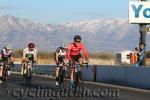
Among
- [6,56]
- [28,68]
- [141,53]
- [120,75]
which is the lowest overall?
[120,75]

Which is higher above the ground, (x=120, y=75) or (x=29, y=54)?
(x=29, y=54)

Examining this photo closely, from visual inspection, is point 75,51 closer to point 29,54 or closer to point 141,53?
point 29,54

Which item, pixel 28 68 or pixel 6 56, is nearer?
pixel 6 56

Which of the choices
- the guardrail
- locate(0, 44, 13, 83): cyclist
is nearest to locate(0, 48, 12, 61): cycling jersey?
locate(0, 44, 13, 83): cyclist

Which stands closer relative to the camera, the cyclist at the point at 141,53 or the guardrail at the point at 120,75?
the guardrail at the point at 120,75

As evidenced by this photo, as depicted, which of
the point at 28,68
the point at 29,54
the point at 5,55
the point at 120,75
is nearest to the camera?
the point at 5,55

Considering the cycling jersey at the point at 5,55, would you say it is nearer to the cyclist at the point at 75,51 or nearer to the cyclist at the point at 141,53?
the cyclist at the point at 75,51

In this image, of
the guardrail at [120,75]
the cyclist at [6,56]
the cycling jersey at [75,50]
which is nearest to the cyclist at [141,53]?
the guardrail at [120,75]

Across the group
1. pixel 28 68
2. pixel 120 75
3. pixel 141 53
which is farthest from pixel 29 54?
pixel 141 53

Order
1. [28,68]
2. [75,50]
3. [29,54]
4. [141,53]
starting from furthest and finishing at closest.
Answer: [141,53] < [28,68] < [29,54] < [75,50]

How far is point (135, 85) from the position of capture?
26.5 meters

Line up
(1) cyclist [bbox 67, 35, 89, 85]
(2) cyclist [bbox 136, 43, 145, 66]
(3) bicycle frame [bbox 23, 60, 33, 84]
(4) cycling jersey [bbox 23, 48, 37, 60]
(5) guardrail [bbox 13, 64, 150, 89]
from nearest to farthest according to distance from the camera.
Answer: (1) cyclist [bbox 67, 35, 89, 85], (4) cycling jersey [bbox 23, 48, 37, 60], (3) bicycle frame [bbox 23, 60, 33, 84], (5) guardrail [bbox 13, 64, 150, 89], (2) cyclist [bbox 136, 43, 145, 66]

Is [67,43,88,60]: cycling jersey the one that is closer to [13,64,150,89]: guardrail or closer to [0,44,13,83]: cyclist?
[0,44,13,83]: cyclist

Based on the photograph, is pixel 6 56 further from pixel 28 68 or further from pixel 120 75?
pixel 120 75
